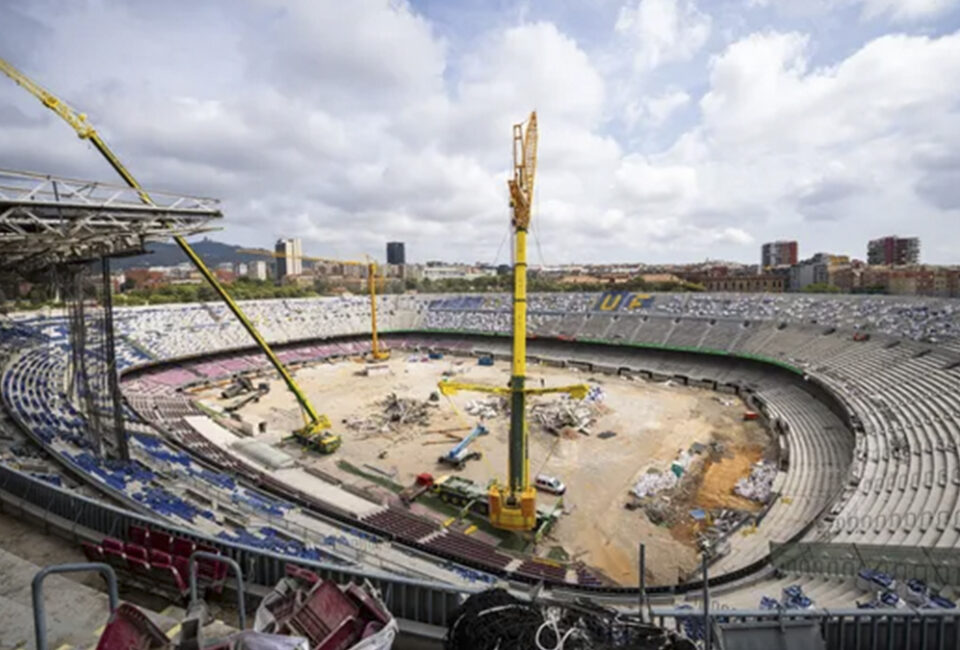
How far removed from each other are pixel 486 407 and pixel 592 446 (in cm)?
794

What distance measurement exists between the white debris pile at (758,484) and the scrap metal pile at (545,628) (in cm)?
1770

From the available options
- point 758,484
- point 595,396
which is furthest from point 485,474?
point 595,396

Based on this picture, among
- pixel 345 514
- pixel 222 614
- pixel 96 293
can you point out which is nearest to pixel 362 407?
pixel 345 514

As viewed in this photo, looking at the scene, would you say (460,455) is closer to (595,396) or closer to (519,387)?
(519,387)

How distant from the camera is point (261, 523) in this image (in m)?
13.0

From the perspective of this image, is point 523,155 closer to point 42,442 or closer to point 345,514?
point 345,514

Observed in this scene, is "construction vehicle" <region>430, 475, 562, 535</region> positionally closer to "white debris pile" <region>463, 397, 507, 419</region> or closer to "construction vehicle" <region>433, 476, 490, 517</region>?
"construction vehicle" <region>433, 476, 490, 517</region>

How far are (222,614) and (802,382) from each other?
111ft

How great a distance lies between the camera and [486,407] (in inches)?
1195

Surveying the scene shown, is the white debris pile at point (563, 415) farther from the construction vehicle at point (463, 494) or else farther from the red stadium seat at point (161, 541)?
the red stadium seat at point (161, 541)

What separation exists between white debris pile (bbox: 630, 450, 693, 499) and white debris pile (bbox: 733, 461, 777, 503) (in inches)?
89.7

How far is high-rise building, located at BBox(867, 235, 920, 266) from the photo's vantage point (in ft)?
400

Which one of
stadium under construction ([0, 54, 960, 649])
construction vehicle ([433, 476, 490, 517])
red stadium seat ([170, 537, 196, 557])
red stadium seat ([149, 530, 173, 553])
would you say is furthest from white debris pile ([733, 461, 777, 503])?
red stadium seat ([149, 530, 173, 553])

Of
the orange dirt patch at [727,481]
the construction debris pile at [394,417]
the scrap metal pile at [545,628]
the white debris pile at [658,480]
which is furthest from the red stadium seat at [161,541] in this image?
the construction debris pile at [394,417]
